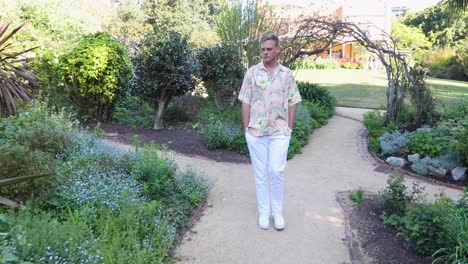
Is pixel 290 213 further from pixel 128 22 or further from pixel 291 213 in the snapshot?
pixel 128 22

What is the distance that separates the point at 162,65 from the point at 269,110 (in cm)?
453

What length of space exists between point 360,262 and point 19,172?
340 cm

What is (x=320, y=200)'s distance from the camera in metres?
5.24

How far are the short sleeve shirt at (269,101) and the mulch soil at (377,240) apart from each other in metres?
1.37

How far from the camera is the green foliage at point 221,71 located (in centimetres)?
1023

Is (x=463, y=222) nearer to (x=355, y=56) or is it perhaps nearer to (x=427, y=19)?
(x=355, y=56)

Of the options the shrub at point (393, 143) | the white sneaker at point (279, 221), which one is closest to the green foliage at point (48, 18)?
the shrub at point (393, 143)

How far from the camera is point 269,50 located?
3965mm

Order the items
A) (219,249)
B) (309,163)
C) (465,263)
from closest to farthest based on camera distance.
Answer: (465,263)
(219,249)
(309,163)

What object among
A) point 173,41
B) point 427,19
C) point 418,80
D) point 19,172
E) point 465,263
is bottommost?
point 465,263

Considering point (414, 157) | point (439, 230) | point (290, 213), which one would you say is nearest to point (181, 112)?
point (414, 157)

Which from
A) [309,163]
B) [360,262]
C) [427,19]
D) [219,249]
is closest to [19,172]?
[219,249]

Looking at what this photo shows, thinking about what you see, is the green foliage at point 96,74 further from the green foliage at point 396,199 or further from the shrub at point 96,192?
the green foliage at point 396,199

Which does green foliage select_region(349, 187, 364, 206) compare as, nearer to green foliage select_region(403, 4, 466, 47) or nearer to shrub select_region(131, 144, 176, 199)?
shrub select_region(131, 144, 176, 199)
